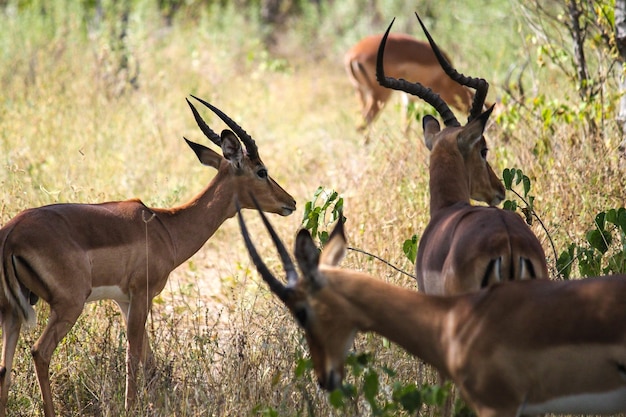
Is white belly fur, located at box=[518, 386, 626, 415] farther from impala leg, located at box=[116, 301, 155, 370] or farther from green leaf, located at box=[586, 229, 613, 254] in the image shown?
impala leg, located at box=[116, 301, 155, 370]

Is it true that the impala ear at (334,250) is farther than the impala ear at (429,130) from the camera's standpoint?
No

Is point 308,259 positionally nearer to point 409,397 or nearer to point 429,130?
point 409,397

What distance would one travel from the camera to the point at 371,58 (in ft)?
33.7

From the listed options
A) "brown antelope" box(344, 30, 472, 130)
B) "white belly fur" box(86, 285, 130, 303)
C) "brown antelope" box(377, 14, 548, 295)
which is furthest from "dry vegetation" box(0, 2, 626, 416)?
"brown antelope" box(377, 14, 548, 295)

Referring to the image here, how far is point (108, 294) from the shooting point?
14.3ft

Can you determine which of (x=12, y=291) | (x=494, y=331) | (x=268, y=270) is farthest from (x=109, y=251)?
(x=494, y=331)

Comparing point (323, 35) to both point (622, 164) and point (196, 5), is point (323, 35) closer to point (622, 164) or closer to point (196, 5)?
point (196, 5)

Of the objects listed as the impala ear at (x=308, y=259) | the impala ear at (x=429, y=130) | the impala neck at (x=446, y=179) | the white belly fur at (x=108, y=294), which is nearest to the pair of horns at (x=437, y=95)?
the impala ear at (x=429, y=130)

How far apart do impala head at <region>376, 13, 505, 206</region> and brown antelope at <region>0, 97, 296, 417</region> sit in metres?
0.86

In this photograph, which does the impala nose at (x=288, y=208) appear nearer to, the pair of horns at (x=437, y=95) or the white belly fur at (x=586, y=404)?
the pair of horns at (x=437, y=95)

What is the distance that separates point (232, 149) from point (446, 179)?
123 cm

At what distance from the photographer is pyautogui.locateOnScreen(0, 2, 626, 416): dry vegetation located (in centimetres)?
407

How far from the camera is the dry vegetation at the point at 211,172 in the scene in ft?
13.3

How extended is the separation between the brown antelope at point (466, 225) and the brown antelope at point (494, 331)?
44 cm
